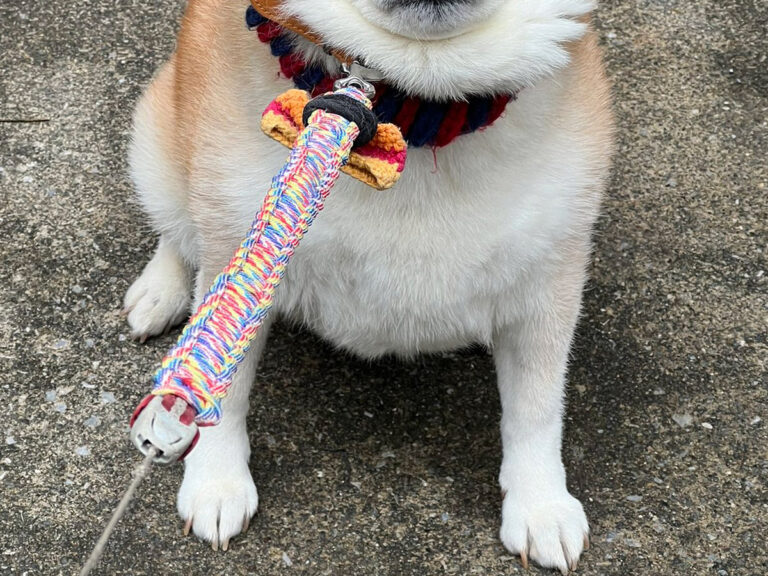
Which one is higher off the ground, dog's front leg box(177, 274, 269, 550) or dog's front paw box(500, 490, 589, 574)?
dog's front paw box(500, 490, 589, 574)

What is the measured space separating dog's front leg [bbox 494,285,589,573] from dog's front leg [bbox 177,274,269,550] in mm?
559

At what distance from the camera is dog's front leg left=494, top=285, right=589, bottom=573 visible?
2107mm

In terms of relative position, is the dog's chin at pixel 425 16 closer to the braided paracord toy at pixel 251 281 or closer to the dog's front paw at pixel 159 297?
the braided paracord toy at pixel 251 281

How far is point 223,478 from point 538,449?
699 millimetres

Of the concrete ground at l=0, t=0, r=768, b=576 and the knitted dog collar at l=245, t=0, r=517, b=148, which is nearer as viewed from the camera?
the knitted dog collar at l=245, t=0, r=517, b=148

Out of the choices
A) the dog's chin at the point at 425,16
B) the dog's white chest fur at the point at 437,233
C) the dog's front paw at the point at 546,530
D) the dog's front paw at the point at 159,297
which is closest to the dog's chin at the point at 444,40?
the dog's chin at the point at 425,16

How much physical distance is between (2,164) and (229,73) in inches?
50.9

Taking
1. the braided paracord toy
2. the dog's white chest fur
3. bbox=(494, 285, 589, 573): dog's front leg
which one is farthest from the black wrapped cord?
Answer: bbox=(494, 285, 589, 573): dog's front leg

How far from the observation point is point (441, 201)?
1.81 meters

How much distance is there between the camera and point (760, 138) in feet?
10.1

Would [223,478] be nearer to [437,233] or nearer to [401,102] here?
[437,233]

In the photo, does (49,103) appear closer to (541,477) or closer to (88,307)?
(88,307)

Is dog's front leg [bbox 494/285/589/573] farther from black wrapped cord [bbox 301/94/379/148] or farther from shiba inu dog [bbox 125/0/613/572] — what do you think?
black wrapped cord [bbox 301/94/379/148]

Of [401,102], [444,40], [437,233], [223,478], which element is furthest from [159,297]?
[444,40]
